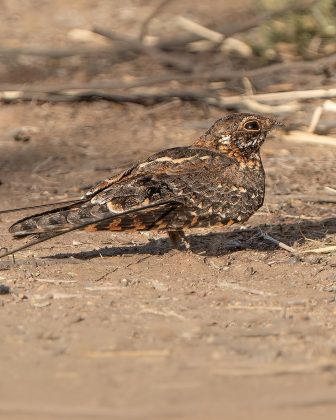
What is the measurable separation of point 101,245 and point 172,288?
39.2 inches

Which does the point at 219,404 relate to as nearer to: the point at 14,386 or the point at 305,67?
the point at 14,386

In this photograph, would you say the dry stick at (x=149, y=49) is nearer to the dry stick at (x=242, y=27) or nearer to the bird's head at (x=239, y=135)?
the dry stick at (x=242, y=27)

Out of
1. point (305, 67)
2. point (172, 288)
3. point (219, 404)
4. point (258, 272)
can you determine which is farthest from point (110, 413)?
point (305, 67)

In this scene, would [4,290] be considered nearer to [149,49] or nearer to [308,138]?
[308,138]

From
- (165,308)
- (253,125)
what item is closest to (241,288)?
(165,308)

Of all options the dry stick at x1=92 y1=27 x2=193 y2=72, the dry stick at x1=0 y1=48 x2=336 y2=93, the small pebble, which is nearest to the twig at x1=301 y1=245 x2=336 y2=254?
the small pebble

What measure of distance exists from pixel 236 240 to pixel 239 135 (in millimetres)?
718

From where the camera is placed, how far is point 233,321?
15.3 ft

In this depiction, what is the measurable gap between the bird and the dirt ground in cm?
28

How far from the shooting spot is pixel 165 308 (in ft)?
15.8

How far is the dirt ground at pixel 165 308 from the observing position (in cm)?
374

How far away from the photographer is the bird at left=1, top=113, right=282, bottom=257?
536 centimetres

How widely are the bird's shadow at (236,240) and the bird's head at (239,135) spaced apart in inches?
23.4

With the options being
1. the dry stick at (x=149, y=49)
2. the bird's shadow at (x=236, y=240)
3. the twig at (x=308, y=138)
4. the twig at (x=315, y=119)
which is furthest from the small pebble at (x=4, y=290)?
the dry stick at (x=149, y=49)
